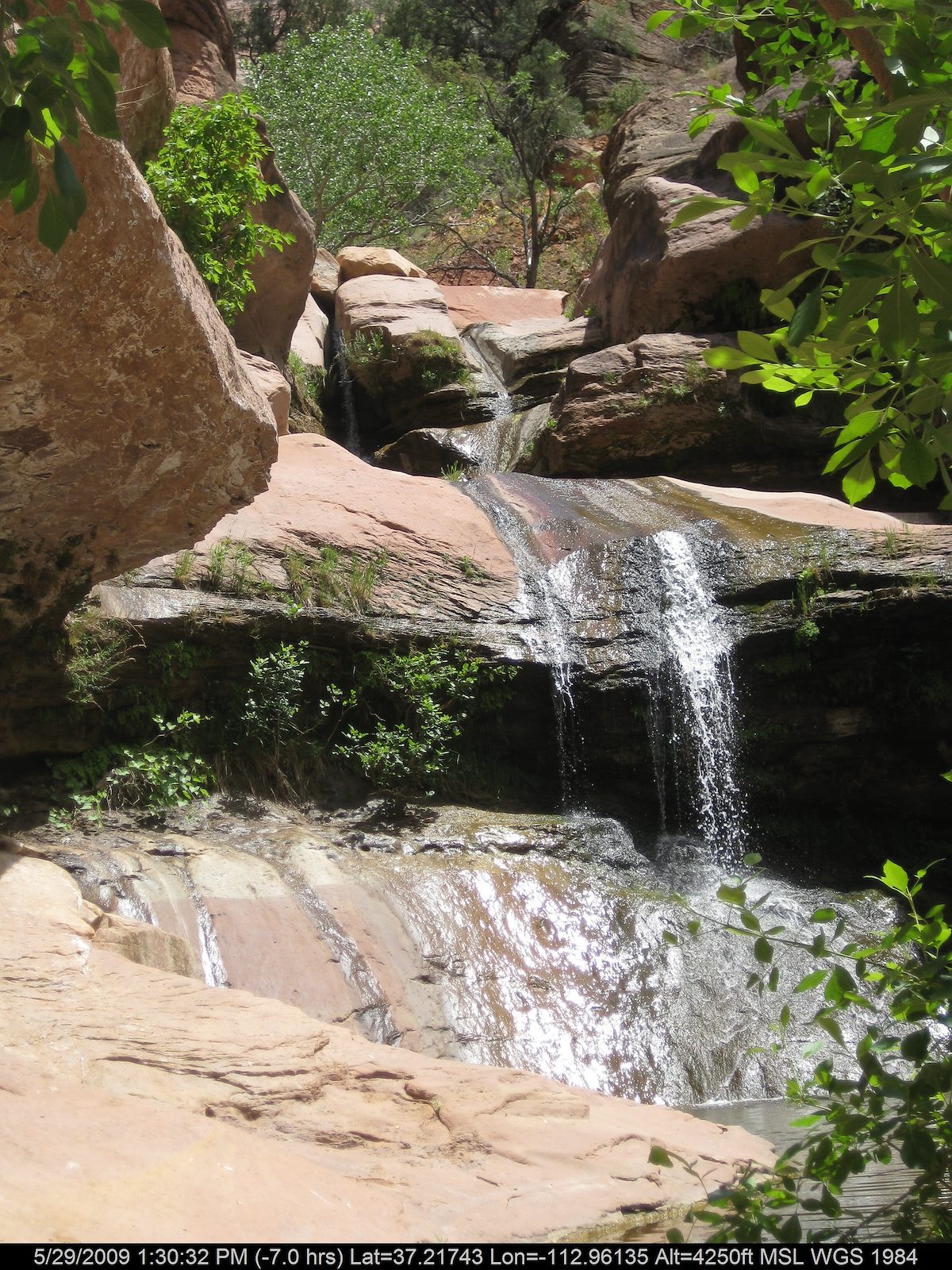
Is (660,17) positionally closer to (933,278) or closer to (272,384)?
(933,278)

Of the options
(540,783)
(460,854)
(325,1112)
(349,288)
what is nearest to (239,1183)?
(325,1112)

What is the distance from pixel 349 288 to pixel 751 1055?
13977mm

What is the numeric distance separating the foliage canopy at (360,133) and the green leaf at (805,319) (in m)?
20.8

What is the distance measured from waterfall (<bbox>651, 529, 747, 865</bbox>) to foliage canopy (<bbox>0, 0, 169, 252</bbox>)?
6983 mm

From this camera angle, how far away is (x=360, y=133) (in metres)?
20.8

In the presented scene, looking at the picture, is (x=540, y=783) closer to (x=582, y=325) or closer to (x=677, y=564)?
(x=677, y=564)

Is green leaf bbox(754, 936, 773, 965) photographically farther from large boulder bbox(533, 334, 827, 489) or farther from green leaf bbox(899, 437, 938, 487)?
large boulder bbox(533, 334, 827, 489)

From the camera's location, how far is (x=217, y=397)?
5.50 metres

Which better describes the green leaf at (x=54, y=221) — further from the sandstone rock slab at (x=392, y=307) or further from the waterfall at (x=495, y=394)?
the sandstone rock slab at (x=392, y=307)

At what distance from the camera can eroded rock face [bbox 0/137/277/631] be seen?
4.59 metres

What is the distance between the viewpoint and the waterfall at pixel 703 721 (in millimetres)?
→ 8508

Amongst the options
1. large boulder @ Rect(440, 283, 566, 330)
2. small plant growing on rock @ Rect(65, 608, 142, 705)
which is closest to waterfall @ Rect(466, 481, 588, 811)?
small plant growing on rock @ Rect(65, 608, 142, 705)

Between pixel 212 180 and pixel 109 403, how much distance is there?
212 inches

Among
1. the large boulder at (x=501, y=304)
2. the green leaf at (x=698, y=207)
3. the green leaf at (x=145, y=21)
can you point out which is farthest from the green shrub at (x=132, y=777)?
the large boulder at (x=501, y=304)
